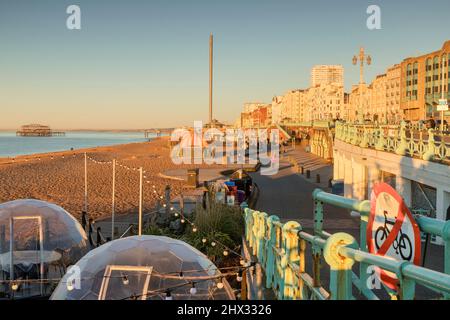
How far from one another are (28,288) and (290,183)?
76.0 feet

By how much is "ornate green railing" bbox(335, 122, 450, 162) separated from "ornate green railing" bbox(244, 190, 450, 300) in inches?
248

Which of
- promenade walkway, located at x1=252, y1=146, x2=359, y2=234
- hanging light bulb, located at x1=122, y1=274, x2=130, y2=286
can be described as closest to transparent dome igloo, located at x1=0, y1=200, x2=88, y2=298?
hanging light bulb, located at x1=122, y1=274, x2=130, y2=286

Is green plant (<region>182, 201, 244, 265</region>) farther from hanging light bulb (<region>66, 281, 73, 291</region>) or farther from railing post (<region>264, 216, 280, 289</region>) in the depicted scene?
hanging light bulb (<region>66, 281, 73, 291</region>)

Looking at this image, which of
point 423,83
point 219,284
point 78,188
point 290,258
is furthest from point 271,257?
point 423,83

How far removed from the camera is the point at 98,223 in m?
19.0

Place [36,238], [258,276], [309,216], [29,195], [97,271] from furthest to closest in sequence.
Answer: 1. [29,195]
2. [309,216]
3. [36,238]
4. [258,276]
5. [97,271]

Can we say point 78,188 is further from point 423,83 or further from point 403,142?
point 423,83

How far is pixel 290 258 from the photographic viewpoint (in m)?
5.22

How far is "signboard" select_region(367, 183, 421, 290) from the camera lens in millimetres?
2605

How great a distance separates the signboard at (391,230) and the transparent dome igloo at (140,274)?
2.45 metres

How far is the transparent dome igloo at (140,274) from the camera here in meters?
4.91

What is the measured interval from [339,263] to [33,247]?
7700 millimetres
